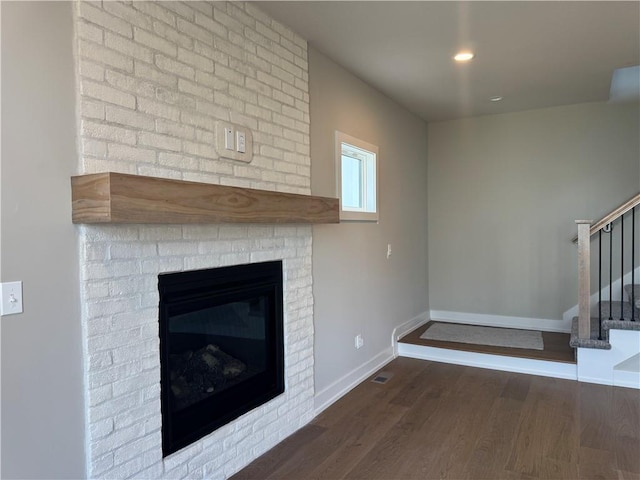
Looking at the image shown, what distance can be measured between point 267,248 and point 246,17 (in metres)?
1.30

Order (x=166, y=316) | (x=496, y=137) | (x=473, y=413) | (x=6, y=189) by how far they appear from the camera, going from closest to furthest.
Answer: (x=6, y=189)
(x=166, y=316)
(x=473, y=413)
(x=496, y=137)

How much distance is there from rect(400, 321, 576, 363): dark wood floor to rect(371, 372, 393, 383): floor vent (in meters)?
0.62

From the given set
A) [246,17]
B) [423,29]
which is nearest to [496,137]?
[423,29]

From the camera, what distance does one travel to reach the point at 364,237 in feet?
12.6

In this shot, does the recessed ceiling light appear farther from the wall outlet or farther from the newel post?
the wall outlet

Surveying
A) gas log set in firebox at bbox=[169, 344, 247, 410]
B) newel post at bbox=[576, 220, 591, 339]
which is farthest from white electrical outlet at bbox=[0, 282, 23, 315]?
newel post at bbox=[576, 220, 591, 339]

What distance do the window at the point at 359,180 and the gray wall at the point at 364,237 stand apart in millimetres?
98

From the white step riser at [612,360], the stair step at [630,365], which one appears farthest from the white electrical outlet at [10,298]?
the stair step at [630,365]

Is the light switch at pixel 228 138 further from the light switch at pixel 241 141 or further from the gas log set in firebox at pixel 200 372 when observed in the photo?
the gas log set in firebox at pixel 200 372

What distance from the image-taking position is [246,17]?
247 cm

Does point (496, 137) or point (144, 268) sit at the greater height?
point (496, 137)

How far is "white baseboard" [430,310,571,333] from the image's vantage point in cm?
495

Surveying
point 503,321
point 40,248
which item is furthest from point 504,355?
point 40,248

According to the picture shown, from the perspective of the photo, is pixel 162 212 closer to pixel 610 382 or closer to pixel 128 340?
pixel 128 340
